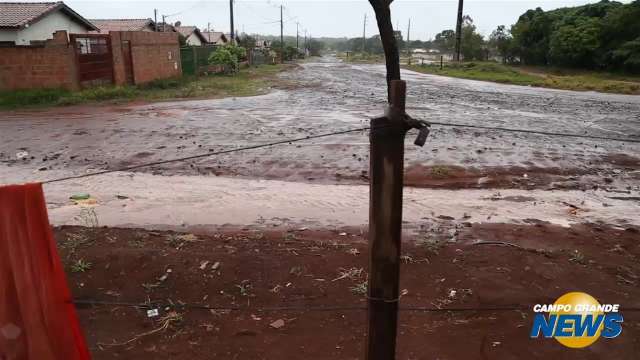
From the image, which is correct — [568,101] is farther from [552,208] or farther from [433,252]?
[433,252]

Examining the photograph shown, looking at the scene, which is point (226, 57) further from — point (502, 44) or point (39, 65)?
point (502, 44)

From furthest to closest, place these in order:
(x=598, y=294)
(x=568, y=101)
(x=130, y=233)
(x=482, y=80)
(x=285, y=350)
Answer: (x=482, y=80)
(x=568, y=101)
(x=130, y=233)
(x=598, y=294)
(x=285, y=350)

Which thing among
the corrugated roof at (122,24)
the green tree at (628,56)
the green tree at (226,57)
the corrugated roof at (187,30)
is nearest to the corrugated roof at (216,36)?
the corrugated roof at (187,30)

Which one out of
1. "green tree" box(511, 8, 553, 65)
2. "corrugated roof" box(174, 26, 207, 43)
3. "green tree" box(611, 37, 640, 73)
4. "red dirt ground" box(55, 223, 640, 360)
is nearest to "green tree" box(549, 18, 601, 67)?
"green tree" box(611, 37, 640, 73)

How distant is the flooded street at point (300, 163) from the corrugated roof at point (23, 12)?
8582 millimetres

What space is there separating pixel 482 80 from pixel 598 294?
29.8 meters

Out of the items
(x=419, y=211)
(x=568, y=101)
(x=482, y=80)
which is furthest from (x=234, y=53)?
(x=419, y=211)

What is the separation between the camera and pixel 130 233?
602cm

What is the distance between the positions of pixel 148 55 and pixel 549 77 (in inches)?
934

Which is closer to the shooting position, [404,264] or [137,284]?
[137,284]

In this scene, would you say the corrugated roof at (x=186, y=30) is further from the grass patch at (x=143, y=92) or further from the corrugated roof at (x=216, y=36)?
the grass patch at (x=143, y=92)

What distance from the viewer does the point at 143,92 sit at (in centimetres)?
2119

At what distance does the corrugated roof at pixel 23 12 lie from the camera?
72.3ft

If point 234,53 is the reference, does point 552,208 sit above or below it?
below
